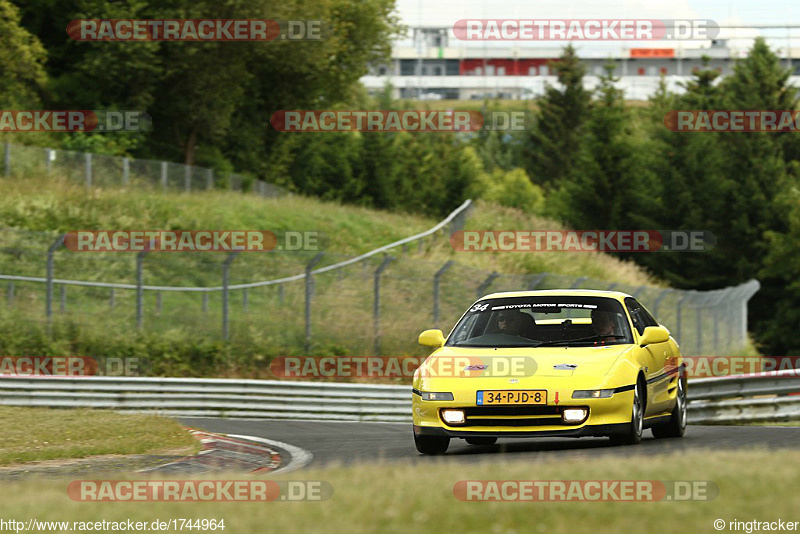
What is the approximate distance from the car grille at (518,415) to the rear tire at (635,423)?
586mm

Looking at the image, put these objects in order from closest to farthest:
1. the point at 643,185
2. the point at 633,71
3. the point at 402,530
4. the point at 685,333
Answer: the point at 402,530, the point at 685,333, the point at 643,185, the point at 633,71

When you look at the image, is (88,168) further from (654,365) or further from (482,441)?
(654,365)

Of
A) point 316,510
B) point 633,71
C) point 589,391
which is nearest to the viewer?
point 316,510

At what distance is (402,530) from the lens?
6266 millimetres

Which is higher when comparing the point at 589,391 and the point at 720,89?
the point at 720,89

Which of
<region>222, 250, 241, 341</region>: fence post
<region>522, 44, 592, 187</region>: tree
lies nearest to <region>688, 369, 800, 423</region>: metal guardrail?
<region>222, 250, 241, 341</region>: fence post

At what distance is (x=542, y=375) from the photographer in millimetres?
11648

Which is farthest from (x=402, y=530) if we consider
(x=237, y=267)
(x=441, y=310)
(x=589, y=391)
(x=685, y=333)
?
(x=685, y=333)

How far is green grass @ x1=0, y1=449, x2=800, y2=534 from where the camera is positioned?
6.35m

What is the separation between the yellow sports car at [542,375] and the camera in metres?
11.6

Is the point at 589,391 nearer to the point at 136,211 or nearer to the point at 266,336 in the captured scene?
the point at 266,336

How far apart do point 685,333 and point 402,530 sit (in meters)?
28.7

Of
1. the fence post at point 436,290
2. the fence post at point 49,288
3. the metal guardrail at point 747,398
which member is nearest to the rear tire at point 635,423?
the metal guardrail at point 747,398

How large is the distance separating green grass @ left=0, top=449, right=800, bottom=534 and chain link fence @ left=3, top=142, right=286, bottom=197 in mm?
30886
